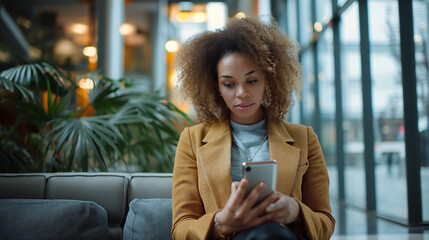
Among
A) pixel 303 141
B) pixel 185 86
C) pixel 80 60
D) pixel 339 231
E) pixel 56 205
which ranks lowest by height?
pixel 339 231

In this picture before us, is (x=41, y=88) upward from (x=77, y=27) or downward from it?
downward

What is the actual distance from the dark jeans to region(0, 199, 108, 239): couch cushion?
69 cm

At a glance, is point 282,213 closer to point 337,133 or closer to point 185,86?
point 185,86

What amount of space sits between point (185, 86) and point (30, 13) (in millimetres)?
5786

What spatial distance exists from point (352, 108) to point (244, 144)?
351cm

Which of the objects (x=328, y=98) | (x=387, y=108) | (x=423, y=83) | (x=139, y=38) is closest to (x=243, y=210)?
(x=423, y=83)

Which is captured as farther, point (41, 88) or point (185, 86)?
point (41, 88)

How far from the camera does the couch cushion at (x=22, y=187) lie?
159 centimetres

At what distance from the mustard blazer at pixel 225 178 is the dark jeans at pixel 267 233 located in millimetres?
133

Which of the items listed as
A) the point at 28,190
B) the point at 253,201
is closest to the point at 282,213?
the point at 253,201

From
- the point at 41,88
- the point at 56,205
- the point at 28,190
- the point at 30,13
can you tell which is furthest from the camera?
the point at 30,13

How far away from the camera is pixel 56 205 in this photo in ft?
4.60

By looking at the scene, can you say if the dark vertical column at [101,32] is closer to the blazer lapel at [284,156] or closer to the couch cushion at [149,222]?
the couch cushion at [149,222]

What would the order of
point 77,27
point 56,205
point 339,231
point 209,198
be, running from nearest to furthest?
point 209,198, point 56,205, point 339,231, point 77,27
